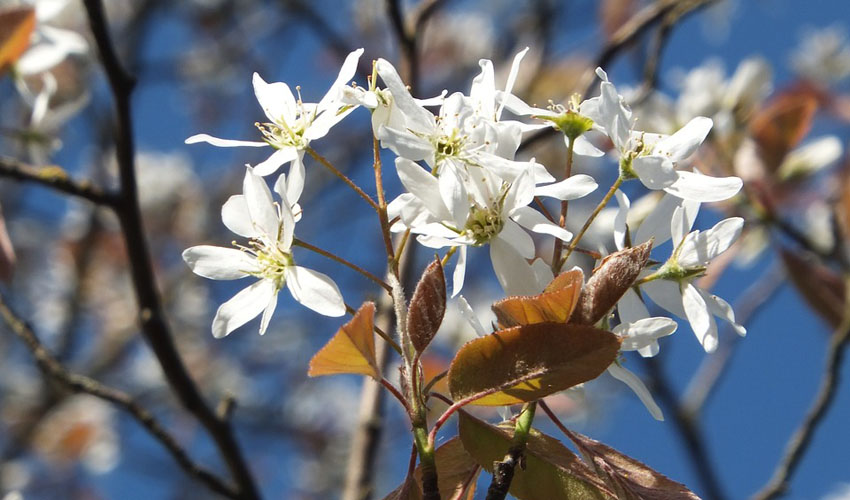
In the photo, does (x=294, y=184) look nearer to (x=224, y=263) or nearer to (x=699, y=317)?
(x=224, y=263)

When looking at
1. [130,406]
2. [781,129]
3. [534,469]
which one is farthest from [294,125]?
[781,129]

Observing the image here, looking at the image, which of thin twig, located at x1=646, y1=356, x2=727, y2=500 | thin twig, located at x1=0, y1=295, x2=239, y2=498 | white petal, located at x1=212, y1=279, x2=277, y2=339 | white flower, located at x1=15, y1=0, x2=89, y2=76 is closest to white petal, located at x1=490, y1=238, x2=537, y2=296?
white petal, located at x1=212, y1=279, x2=277, y2=339

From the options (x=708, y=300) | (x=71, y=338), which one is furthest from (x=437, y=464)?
(x=71, y=338)

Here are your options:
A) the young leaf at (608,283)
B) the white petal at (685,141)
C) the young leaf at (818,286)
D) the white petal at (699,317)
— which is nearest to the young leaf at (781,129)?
the young leaf at (818,286)

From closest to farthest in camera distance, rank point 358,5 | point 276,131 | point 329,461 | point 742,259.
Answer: point 276,131 < point 742,259 < point 358,5 < point 329,461

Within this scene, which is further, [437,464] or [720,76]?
[720,76]

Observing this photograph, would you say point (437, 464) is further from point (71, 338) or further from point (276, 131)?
point (71, 338)

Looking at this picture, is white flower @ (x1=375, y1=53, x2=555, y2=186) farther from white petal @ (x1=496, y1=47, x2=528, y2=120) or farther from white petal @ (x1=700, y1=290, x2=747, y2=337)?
white petal @ (x1=700, y1=290, x2=747, y2=337)
